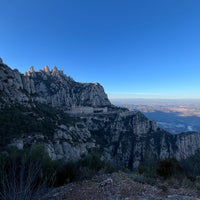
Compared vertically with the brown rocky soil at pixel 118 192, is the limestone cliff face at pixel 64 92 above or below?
above

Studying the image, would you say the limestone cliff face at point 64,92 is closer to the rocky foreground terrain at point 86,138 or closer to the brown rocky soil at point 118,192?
the rocky foreground terrain at point 86,138

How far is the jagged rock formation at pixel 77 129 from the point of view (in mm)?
34719

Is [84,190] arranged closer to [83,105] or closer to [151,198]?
[151,198]

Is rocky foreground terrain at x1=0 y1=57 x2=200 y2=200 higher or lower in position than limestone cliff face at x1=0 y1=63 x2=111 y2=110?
lower

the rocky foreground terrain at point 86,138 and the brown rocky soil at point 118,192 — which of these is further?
the rocky foreground terrain at point 86,138

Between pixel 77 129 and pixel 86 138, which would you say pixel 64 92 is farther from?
pixel 86 138

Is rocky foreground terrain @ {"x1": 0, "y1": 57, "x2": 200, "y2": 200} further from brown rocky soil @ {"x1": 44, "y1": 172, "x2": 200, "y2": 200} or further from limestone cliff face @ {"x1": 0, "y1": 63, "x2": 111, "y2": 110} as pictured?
limestone cliff face @ {"x1": 0, "y1": 63, "x2": 111, "y2": 110}

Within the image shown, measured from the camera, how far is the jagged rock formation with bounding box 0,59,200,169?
3472 centimetres

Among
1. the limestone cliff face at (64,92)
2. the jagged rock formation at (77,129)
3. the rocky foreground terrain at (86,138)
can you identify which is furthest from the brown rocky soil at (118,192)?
the limestone cliff face at (64,92)

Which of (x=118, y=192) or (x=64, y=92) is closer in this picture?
(x=118, y=192)

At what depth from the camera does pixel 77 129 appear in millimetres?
49656

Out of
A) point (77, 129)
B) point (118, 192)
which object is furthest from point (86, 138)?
point (118, 192)

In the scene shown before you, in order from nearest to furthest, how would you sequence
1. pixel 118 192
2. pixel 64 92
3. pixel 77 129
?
pixel 118 192 → pixel 77 129 → pixel 64 92

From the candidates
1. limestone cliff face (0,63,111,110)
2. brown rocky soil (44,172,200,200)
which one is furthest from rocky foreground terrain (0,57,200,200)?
limestone cliff face (0,63,111,110)
